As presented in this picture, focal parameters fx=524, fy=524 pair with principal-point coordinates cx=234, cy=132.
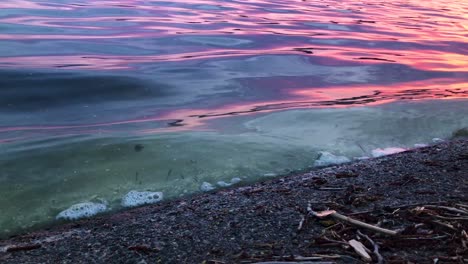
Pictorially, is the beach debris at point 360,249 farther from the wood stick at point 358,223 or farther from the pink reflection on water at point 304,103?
the pink reflection on water at point 304,103

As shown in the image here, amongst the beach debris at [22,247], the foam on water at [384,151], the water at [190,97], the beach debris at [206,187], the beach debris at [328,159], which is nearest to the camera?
the beach debris at [22,247]

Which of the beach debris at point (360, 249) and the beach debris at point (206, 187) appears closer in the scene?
the beach debris at point (360, 249)

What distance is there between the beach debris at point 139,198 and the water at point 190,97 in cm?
9

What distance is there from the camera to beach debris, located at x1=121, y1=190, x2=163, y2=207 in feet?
14.1

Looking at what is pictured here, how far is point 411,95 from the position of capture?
818 cm

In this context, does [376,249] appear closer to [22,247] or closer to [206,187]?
[22,247]

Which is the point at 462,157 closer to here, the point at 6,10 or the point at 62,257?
the point at 62,257

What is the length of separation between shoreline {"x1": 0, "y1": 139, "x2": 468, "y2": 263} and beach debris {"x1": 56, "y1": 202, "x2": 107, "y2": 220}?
0.17m

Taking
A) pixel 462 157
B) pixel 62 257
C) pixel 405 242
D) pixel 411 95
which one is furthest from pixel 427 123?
pixel 62 257

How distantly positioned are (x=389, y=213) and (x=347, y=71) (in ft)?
22.0

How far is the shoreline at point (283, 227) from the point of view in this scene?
103 inches

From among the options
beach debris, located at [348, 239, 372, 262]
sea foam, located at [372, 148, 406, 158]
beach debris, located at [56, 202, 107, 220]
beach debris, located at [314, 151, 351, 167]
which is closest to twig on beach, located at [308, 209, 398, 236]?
beach debris, located at [348, 239, 372, 262]

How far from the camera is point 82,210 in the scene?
4137mm

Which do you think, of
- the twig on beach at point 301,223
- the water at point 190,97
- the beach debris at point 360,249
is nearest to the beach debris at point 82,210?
the water at point 190,97
